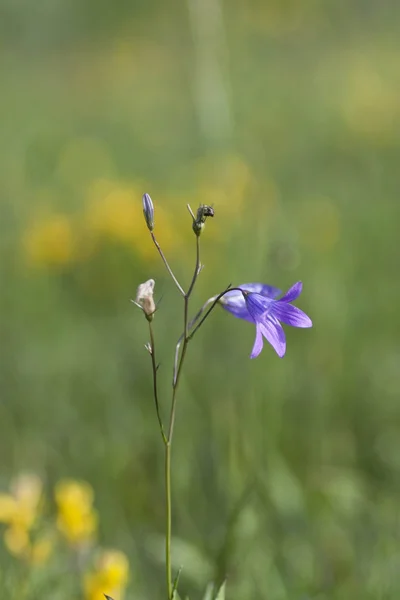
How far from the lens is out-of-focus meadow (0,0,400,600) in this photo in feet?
6.37

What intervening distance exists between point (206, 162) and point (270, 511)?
374 centimetres

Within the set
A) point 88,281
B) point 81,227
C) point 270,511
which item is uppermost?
point 81,227

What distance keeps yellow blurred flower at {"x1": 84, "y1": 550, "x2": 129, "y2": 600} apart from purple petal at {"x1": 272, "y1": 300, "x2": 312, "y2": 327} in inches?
26.4

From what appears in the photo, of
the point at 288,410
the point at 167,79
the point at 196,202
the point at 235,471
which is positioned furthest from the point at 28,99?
the point at 235,471

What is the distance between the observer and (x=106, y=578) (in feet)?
5.23

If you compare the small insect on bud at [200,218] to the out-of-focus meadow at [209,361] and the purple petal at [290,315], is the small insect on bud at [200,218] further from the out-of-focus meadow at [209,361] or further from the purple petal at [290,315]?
the out-of-focus meadow at [209,361]

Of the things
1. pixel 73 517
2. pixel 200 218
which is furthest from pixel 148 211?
pixel 73 517

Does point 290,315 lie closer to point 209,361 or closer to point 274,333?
point 274,333

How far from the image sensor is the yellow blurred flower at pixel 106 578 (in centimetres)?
159

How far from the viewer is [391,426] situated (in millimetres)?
2766

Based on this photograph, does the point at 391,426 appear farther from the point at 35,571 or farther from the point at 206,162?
the point at 206,162

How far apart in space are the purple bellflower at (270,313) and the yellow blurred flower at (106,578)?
0.61m

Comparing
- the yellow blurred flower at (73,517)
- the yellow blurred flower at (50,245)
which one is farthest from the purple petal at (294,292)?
the yellow blurred flower at (50,245)

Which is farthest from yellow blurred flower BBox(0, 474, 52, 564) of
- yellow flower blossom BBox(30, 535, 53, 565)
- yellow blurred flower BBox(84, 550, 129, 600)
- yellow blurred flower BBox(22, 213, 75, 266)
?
yellow blurred flower BBox(22, 213, 75, 266)
